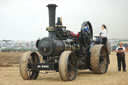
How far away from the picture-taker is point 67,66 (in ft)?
33.8

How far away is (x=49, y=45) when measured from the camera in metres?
11.0

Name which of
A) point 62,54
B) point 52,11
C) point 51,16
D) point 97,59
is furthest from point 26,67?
point 97,59

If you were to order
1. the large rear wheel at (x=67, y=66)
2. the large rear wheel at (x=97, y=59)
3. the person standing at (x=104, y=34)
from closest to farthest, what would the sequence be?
the large rear wheel at (x=67, y=66)
the large rear wheel at (x=97, y=59)
the person standing at (x=104, y=34)

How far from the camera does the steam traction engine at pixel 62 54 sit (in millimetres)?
10656

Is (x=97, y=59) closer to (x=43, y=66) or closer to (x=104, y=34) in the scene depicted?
(x=104, y=34)

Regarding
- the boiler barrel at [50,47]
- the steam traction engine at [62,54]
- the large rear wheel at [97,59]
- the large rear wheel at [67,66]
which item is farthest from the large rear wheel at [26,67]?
the large rear wheel at [97,59]

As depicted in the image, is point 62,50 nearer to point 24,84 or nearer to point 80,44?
point 80,44

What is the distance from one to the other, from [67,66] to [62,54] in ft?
1.56

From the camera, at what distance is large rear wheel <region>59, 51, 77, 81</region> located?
10.2 metres

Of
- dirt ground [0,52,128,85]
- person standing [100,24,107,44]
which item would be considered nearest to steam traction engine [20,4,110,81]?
dirt ground [0,52,128,85]

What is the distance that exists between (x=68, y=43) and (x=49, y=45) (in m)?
1.06

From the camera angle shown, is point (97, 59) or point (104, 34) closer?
point (97, 59)

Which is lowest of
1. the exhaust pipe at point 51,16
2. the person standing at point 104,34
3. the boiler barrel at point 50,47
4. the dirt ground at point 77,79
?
Result: the dirt ground at point 77,79

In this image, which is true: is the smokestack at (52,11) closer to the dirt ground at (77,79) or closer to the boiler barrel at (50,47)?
the boiler barrel at (50,47)
